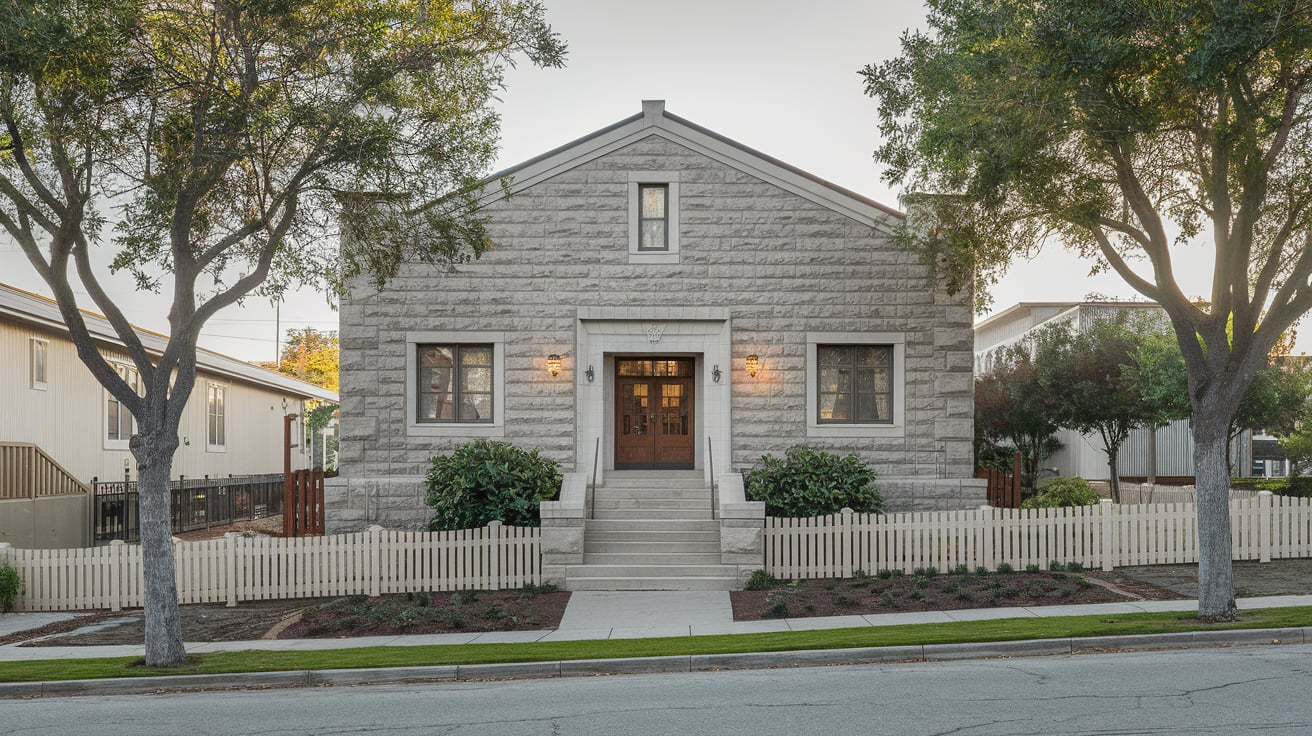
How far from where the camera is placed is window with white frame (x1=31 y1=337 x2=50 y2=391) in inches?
844

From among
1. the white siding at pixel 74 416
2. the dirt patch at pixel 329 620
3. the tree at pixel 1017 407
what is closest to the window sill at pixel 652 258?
the dirt patch at pixel 329 620

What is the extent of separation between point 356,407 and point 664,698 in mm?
11942

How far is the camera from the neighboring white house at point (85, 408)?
20156 millimetres

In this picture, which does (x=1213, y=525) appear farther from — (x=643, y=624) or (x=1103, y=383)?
(x=1103, y=383)

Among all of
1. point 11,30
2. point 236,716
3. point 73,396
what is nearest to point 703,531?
point 236,716

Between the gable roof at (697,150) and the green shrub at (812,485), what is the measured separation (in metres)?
4.69

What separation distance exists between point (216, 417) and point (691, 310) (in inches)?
720

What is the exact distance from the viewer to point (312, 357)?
74.5 m

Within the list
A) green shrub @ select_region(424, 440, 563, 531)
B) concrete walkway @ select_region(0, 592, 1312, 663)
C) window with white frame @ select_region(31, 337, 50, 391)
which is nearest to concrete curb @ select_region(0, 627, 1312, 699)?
concrete walkway @ select_region(0, 592, 1312, 663)

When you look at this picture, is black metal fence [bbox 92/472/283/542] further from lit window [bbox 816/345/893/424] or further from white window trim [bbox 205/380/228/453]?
lit window [bbox 816/345/893/424]

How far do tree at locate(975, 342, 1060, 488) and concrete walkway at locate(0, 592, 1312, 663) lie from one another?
16378 millimetres

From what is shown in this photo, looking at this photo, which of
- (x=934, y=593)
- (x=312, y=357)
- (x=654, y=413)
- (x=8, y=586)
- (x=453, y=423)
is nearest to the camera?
(x=934, y=593)

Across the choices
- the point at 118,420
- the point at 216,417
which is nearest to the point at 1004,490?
the point at 118,420

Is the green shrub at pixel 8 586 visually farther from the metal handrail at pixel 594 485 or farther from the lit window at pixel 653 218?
the lit window at pixel 653 218
